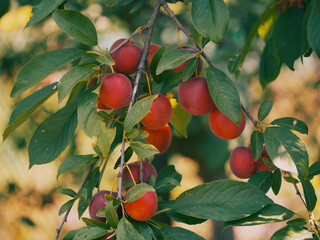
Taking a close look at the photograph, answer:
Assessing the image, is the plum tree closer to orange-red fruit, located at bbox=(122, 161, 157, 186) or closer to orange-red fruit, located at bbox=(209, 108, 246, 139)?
orange-red fruit, located at bbox=(122, 161, 157, 186)

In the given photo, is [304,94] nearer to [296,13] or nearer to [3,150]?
[3,150]

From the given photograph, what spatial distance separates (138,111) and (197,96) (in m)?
0.18

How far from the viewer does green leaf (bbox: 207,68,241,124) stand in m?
0.64

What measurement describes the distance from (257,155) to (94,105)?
31 centimetres

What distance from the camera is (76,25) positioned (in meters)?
0.65

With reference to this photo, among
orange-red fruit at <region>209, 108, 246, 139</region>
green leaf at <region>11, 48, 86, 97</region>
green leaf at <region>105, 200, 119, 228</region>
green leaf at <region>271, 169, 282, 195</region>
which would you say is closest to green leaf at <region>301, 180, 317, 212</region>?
green leaf at <region>271, 169, 282, 195</region>

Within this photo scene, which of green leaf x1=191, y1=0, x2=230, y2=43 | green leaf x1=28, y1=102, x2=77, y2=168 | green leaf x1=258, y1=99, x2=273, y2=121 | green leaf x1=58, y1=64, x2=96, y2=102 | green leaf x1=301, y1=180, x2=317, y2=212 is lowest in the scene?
green leaf x1=301, y1=180, x2=317, y2=212

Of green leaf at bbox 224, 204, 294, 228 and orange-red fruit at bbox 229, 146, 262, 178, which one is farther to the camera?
orange-red fruit at bbox 229, 146, 262, 178

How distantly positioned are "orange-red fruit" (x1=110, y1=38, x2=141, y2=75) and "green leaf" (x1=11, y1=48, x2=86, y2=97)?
0.08 metres

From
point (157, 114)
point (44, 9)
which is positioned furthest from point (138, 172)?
point (44, 9)

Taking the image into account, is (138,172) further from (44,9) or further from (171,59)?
(44,9)

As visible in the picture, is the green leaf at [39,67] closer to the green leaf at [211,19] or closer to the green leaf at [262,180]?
the green leaf at [211,19]

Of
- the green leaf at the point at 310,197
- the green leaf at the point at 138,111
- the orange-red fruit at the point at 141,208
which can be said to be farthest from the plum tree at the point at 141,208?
the green leaf at the point at 310,197

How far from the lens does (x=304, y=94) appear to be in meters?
5.15
